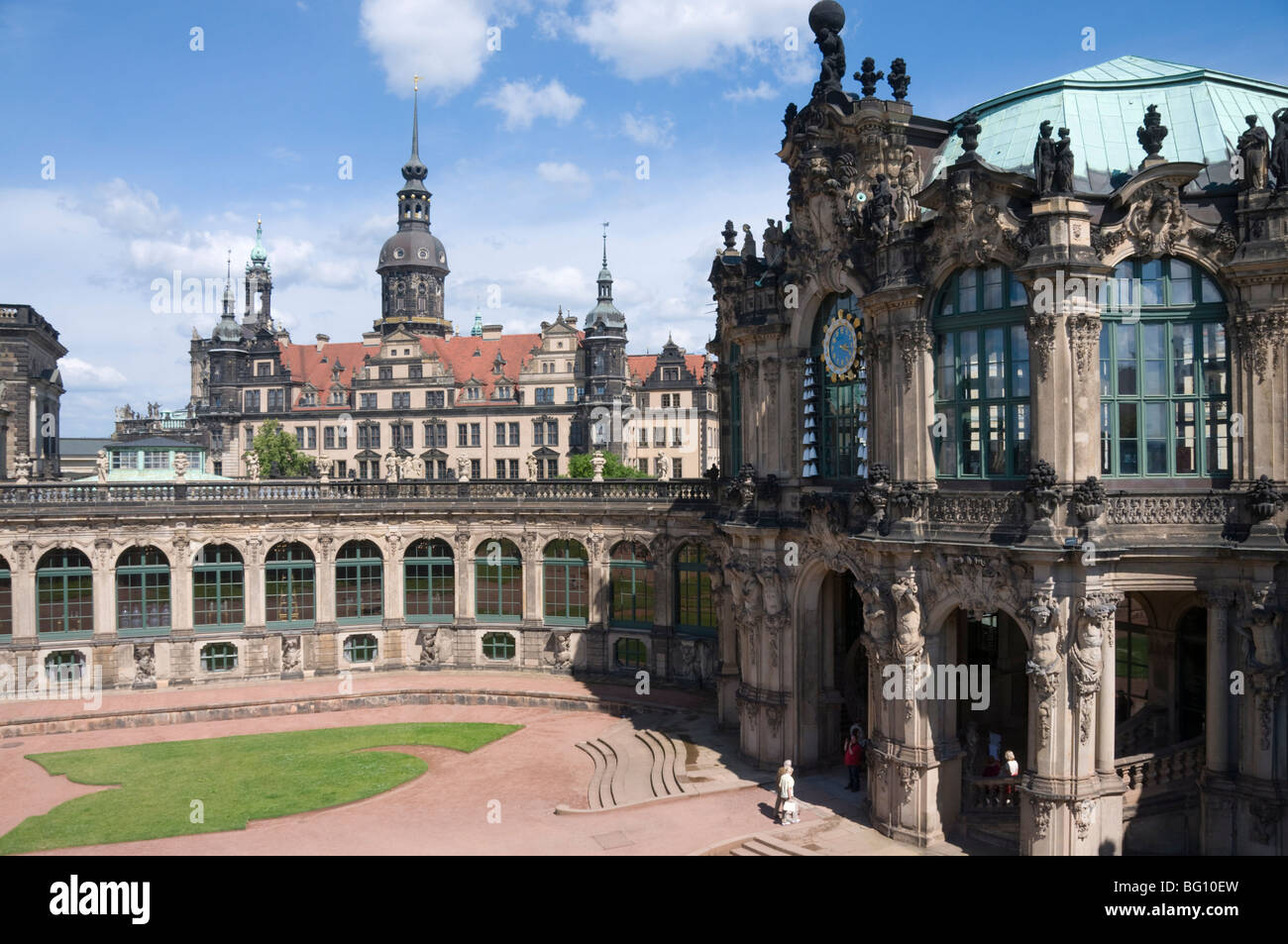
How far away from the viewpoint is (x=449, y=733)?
122 ft

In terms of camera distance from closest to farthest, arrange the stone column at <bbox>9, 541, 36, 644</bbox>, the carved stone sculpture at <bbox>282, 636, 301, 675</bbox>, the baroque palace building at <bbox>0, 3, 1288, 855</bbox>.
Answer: the baroque palace building at <bbox>0, 3, 1288, 855</bbox>
the stone column at <bbox>9, 541, 36, 644</bbox>
the carved stone sculpture at <bbox>282, 636, 301, 675</bbox>

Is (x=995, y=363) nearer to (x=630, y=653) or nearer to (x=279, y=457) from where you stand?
(x=630, y=653)

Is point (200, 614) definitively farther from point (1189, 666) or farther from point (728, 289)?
point (1189, 666)

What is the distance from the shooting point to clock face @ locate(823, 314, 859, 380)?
28125 millimetres

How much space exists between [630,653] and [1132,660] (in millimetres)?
21734

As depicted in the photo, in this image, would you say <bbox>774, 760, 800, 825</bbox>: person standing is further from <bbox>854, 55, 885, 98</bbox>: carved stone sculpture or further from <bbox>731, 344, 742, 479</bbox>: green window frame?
<bbox>854, 55, 885, 98</bbox>: carved stone sculpture

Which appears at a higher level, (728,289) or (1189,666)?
(728,289)

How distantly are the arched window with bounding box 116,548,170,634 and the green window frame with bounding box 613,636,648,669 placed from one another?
63.5 feet

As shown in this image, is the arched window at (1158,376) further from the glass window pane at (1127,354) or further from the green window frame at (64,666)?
the green window frame at (64,666)

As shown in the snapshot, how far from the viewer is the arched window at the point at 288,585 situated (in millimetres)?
44812

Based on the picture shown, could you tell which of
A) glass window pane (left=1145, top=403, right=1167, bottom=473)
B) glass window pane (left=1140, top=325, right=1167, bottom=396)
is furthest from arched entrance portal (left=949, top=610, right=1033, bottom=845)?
glass window pane (left=1140, top=325, right=1167, bottom=396)

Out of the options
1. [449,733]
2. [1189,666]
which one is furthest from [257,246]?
[1189,666]

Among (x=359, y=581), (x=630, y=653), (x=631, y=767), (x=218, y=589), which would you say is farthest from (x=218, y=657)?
(x=631, y=767)
